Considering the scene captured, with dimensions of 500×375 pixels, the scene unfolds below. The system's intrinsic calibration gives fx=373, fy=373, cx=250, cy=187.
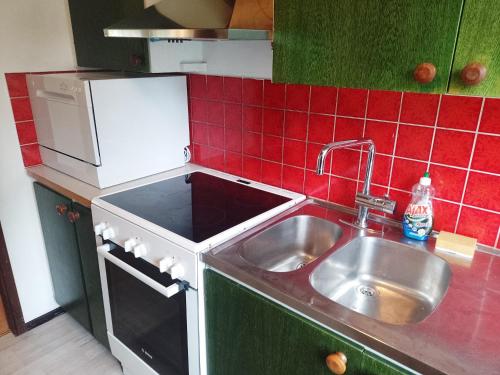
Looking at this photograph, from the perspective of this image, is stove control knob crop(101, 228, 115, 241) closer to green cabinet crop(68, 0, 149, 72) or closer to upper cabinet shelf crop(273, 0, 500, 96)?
green cabinet crop(68, 0, 149, 72)

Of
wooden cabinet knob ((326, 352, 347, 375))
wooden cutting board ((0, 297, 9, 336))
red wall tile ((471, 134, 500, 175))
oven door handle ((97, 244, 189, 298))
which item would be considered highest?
red wall tile ((471, 134, 500, 175))

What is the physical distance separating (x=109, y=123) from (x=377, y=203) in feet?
3.63

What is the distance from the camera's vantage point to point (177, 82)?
176cm

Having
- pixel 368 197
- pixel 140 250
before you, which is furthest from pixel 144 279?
pixel 368 197

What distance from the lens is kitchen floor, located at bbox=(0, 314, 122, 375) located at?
5.90 ft

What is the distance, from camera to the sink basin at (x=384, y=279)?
44.3 inches

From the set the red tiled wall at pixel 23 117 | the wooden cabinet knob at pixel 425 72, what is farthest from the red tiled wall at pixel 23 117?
the wooden cabinet knob at pixel 425 72

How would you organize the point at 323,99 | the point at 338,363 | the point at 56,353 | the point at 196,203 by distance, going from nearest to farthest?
the point at 338,363 < the point at 323,99 < the point at 196,203 < the point at 56,353

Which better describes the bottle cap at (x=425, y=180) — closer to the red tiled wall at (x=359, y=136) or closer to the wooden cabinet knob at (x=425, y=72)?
the red tiled wall at (x=359, y=136)

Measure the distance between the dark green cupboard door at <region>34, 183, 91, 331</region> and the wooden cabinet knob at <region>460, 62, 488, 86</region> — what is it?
152 cm

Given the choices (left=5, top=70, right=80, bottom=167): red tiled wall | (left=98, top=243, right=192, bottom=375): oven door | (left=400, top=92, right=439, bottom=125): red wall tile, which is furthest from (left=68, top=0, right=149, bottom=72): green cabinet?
(left=400, top=92, right=439, bottom=125): red wall tile

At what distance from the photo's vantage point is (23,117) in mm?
1783

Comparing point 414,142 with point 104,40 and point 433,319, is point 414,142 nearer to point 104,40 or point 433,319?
point 433,319

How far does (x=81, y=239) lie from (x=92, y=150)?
403 mm
